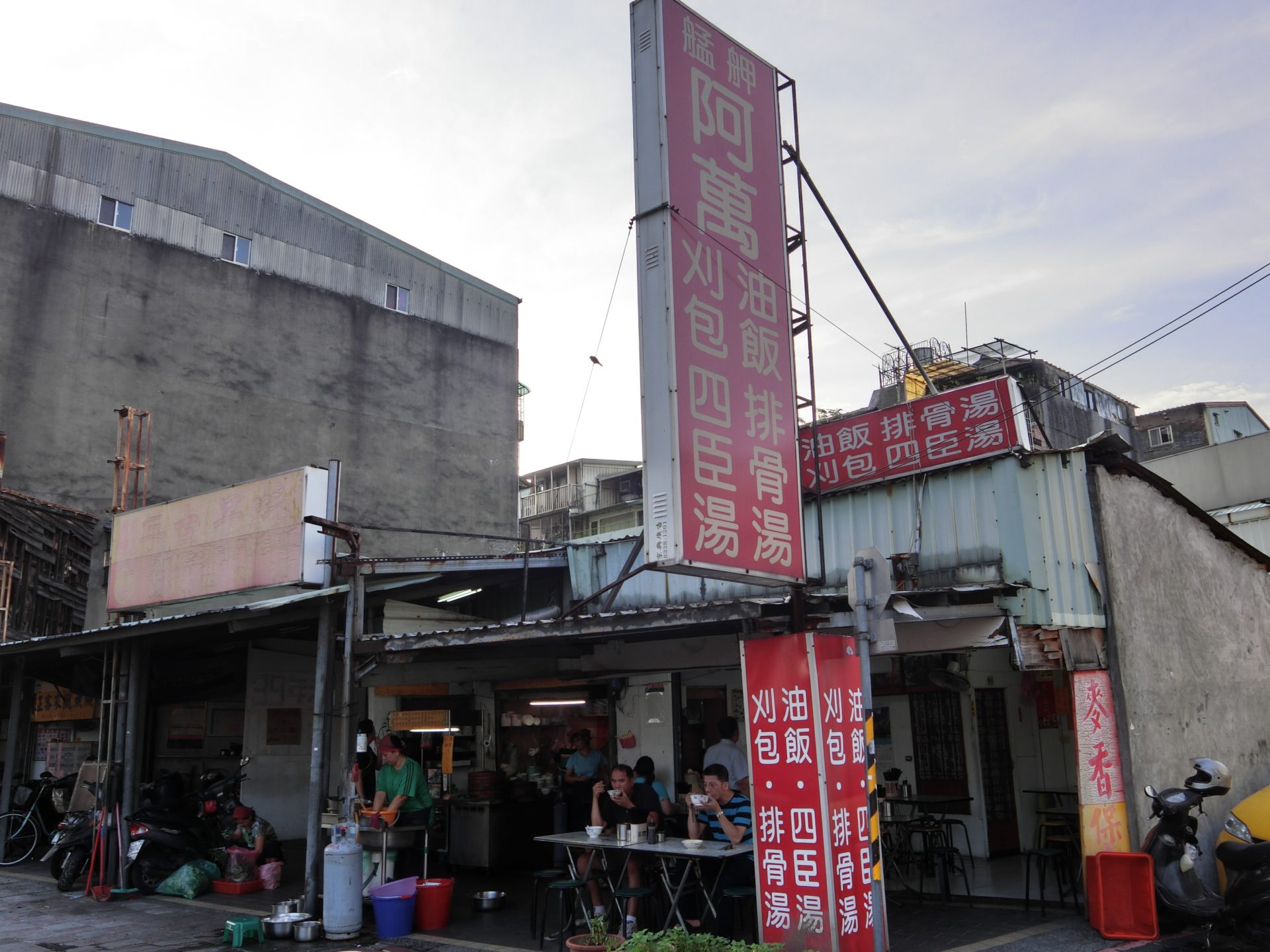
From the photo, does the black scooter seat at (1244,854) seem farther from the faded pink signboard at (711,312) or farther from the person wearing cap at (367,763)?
the person wearing cap at (367,763)

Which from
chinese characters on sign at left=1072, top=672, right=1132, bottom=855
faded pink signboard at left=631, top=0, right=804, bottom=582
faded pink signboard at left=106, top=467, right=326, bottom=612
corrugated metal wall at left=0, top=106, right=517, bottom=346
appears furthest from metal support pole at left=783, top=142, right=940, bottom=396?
corrugated metal wall at left=0, top=106, right=517, bottom=346

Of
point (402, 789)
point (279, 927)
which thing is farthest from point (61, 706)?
point (279, 927)

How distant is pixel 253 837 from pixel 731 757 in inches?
242

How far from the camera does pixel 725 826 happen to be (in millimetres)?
7695

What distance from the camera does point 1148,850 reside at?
8.03 meters

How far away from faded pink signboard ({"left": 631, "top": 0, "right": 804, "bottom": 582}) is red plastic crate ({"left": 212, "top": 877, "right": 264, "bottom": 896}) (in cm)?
784

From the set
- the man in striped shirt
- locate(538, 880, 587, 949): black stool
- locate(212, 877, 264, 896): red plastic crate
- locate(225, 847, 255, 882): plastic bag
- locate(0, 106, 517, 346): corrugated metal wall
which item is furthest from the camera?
locate(0, 106, 517, 346): corrugated metal wall

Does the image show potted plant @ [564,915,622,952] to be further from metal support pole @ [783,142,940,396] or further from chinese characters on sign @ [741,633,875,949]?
metal support pole @ [783,142,940,396]

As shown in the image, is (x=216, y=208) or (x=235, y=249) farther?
(x=235, y=249)

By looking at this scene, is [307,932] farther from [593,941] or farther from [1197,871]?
[1197,871]

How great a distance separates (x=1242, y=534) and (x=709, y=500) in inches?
577

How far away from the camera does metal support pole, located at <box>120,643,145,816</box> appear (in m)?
11.6

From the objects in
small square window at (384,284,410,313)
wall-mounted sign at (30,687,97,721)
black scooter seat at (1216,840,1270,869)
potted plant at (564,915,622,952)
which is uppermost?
small square window at (384,284,410,313)

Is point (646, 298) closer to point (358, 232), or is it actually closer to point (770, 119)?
point (770, 119)
